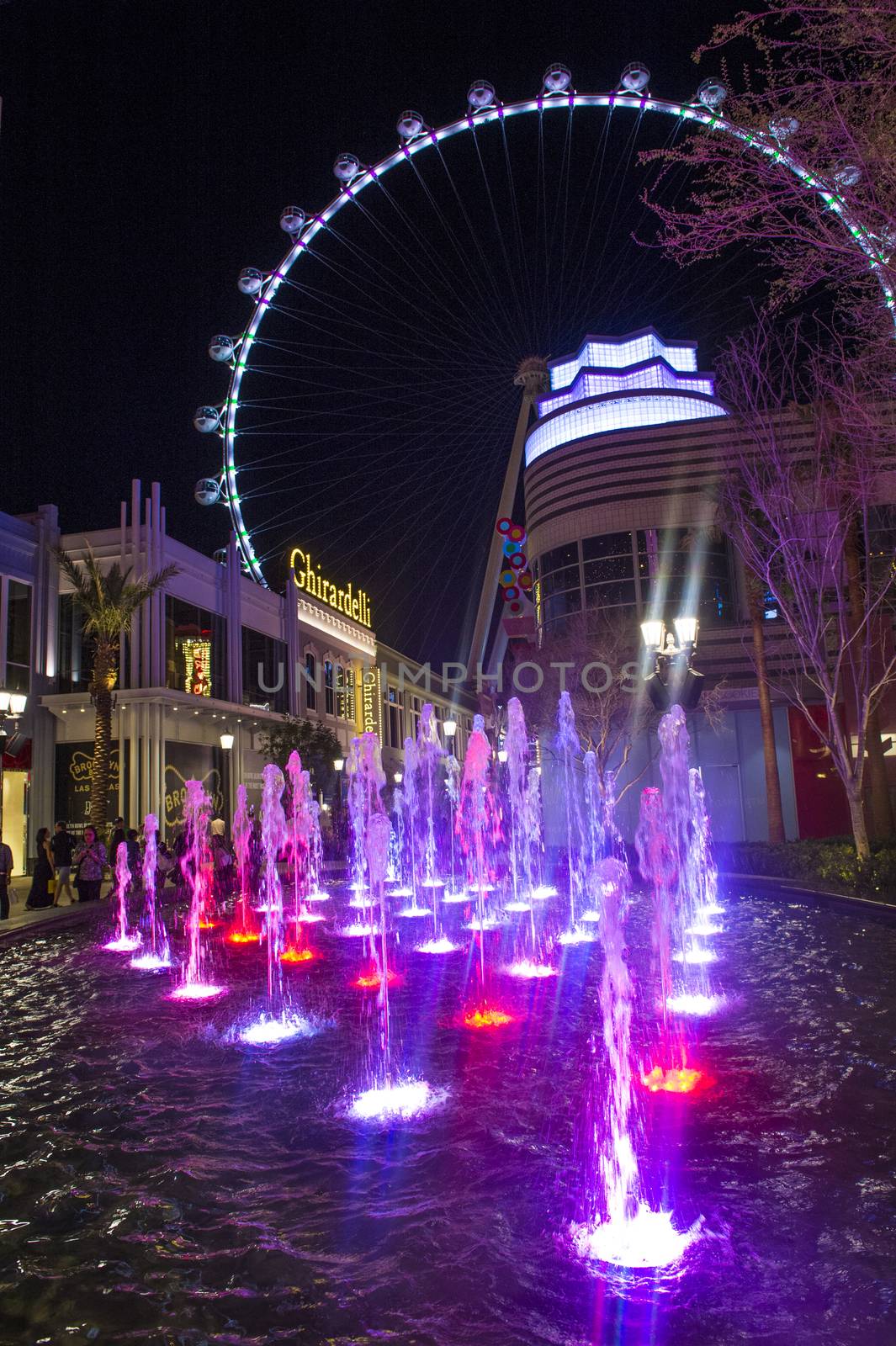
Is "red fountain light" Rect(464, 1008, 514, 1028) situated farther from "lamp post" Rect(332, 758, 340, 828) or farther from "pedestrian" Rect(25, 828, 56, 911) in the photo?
"lamp post" Rect(332, 758, 340, 828)

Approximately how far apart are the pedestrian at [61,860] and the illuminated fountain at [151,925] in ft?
3.57

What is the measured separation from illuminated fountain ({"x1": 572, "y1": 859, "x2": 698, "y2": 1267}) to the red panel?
23.3 m

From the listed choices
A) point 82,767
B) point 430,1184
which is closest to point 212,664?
point 82,767

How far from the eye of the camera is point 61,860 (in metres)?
18.7

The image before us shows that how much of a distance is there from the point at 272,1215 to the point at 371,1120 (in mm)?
1428

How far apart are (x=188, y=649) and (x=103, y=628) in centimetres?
643

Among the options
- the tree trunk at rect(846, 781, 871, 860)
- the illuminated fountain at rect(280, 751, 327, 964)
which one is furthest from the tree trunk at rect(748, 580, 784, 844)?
the illuminated fountain at rect(280, 751, 327, 964)

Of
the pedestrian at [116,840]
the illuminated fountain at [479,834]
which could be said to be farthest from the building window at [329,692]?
the pedestrian at [116,840]

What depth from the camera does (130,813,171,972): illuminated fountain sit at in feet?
42.4

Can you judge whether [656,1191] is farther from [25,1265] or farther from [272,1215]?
[25,1265]

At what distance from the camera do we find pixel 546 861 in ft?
92.5

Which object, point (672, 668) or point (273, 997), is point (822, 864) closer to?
point (672, 668)

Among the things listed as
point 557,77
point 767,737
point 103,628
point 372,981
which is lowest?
point 372,981

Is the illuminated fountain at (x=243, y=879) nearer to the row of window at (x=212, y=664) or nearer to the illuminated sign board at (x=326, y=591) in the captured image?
the row of window at (x=212, y=664)
